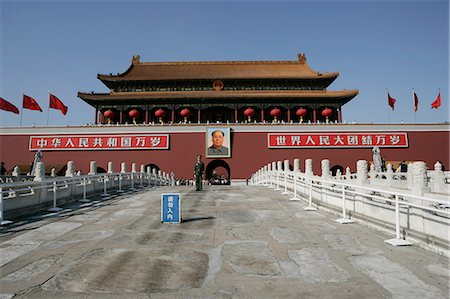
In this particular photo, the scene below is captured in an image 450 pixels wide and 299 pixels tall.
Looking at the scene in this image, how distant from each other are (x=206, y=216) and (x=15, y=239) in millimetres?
4361

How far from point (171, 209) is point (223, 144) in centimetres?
2373

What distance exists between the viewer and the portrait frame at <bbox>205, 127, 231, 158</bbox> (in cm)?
3148

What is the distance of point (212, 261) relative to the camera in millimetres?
4879

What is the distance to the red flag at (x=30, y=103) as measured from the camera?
89.9 ft

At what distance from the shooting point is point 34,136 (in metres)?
32.1

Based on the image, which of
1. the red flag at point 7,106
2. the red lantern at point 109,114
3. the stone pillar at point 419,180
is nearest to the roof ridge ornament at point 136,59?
the red lantern at point 109,114

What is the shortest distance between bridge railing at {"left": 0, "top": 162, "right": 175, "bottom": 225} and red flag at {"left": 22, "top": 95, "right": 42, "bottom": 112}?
14.9 metres

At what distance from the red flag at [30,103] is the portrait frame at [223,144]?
50.1 feet

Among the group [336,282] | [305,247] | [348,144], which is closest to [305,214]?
[305,247]

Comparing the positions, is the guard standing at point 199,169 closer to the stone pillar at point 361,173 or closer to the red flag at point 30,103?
the stone pillar at point 361,173

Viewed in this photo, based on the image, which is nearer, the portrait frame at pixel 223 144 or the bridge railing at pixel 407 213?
the bridge railing at pixel 407 213

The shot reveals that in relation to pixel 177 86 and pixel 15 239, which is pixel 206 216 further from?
pixel 177 86

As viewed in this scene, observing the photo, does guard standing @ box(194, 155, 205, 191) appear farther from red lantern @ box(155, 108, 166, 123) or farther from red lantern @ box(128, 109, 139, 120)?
red lantern @ box(128, 109, 139, 120)

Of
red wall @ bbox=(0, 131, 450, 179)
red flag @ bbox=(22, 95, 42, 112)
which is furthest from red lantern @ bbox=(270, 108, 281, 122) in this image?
red flag @ bbox=(22, 95, 42, 112)
